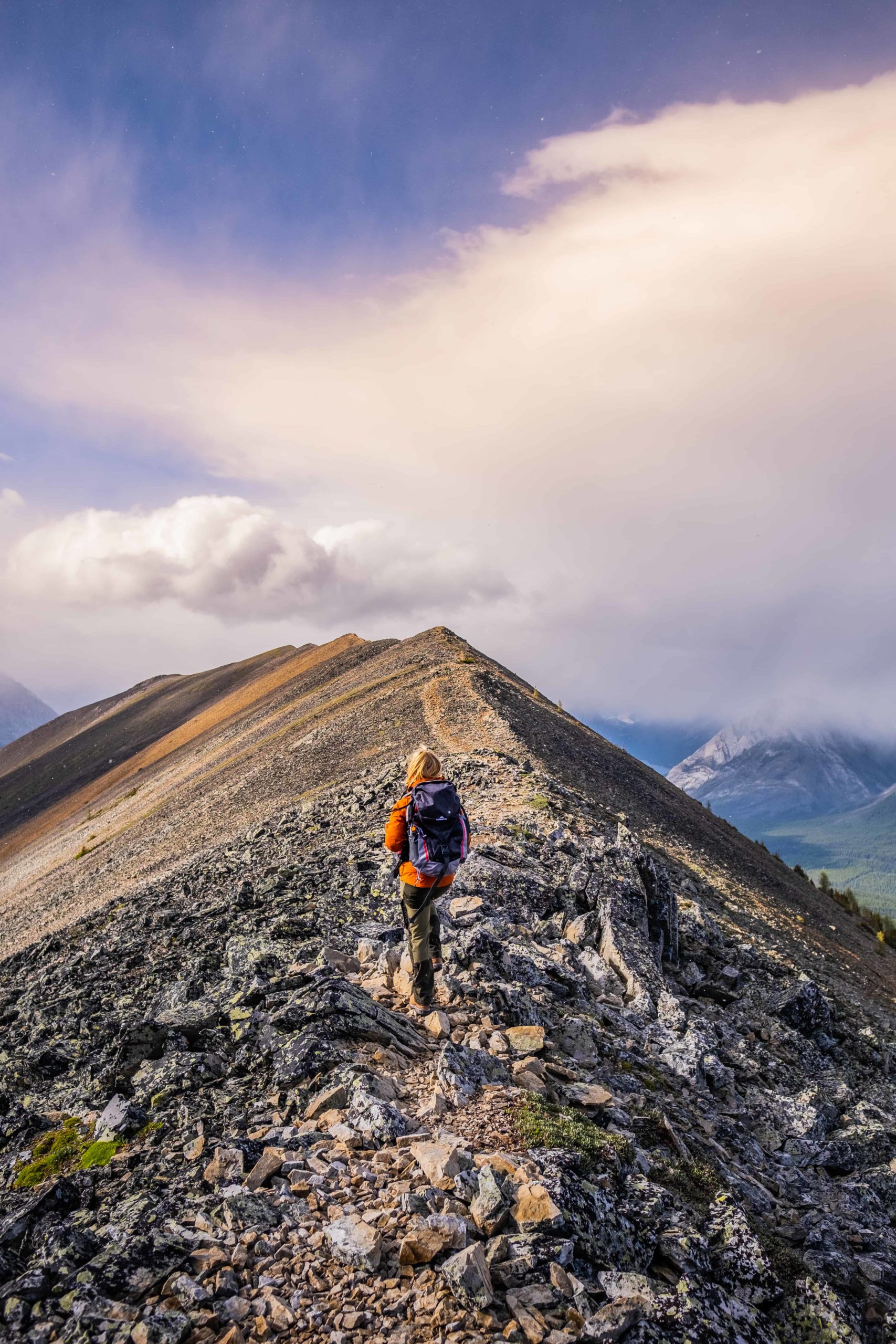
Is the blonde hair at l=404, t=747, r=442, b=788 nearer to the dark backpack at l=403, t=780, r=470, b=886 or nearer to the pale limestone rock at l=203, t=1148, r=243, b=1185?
the dark backpack at l=403, t=780, r=470, b=886

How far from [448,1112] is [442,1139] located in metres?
0.69

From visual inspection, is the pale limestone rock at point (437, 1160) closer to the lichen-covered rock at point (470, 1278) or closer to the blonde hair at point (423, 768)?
the lichen-covered rock at point (470, 1278)

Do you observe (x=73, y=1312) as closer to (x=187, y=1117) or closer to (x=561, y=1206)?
(x=187, y=1117)

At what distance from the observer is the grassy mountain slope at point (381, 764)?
33250 mm

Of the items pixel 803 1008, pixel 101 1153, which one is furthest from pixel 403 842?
pixel 803 1008

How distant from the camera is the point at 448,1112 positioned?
779 cm

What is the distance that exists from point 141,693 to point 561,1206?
157 metres

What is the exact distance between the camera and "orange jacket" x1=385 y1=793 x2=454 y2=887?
1049 centimetres

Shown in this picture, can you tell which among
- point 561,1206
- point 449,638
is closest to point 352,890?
point 561,1206

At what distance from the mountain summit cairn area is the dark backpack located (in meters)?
2.03

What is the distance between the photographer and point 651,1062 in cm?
1127

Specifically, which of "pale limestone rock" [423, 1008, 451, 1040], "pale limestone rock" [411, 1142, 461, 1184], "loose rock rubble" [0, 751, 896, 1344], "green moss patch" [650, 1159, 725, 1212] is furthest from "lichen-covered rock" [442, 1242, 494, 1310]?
"pale limestone rock" [423, 1008, 451, 1040]

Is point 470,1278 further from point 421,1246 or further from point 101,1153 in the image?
point 101,1153

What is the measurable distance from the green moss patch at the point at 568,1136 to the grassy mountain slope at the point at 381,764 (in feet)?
67.4
